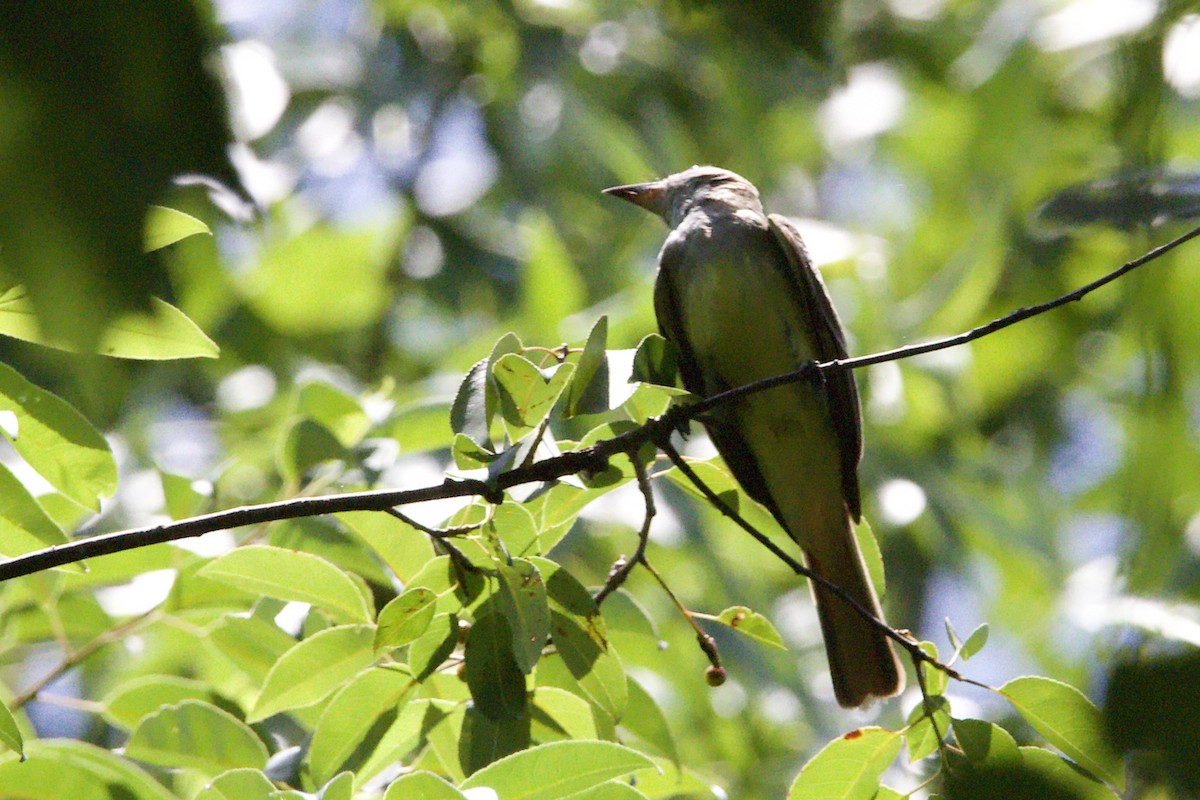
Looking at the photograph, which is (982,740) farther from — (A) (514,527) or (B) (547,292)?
(B) (547,292)

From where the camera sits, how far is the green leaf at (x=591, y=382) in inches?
79.9

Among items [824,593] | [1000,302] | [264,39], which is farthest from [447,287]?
[824,593]

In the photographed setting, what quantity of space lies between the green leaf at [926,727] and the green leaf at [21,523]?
1.49 m

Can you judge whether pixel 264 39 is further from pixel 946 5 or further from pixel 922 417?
pixel 946 5

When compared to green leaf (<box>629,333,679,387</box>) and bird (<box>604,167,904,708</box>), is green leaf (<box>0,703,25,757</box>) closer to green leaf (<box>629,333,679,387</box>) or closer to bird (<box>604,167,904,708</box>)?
green leaf (<box>629,333,679,387</box>)

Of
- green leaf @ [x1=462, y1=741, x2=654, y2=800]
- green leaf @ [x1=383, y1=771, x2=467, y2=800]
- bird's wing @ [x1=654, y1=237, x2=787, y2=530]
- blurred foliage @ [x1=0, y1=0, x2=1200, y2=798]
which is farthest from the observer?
bird's wing @ [x1=654, y1=237, x2=787, y2=530]

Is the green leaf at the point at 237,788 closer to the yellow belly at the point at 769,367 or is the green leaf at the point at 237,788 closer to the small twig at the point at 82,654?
the small twig at the point at 82,654

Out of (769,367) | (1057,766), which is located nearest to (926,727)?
(1057,766)

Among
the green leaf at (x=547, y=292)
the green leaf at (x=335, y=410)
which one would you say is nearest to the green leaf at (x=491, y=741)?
the green leaf at (x=335, y=410)

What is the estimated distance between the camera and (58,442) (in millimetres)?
2096

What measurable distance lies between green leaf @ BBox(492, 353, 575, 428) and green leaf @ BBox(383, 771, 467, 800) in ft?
1.91

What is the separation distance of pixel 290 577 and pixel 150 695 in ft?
2.27

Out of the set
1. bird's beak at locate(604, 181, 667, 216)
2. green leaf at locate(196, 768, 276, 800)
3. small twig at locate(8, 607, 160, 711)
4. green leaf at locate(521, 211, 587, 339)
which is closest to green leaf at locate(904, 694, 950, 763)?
green leaf at locate(196, 768, 276, 800)

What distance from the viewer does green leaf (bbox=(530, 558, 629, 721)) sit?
7.03 ft
